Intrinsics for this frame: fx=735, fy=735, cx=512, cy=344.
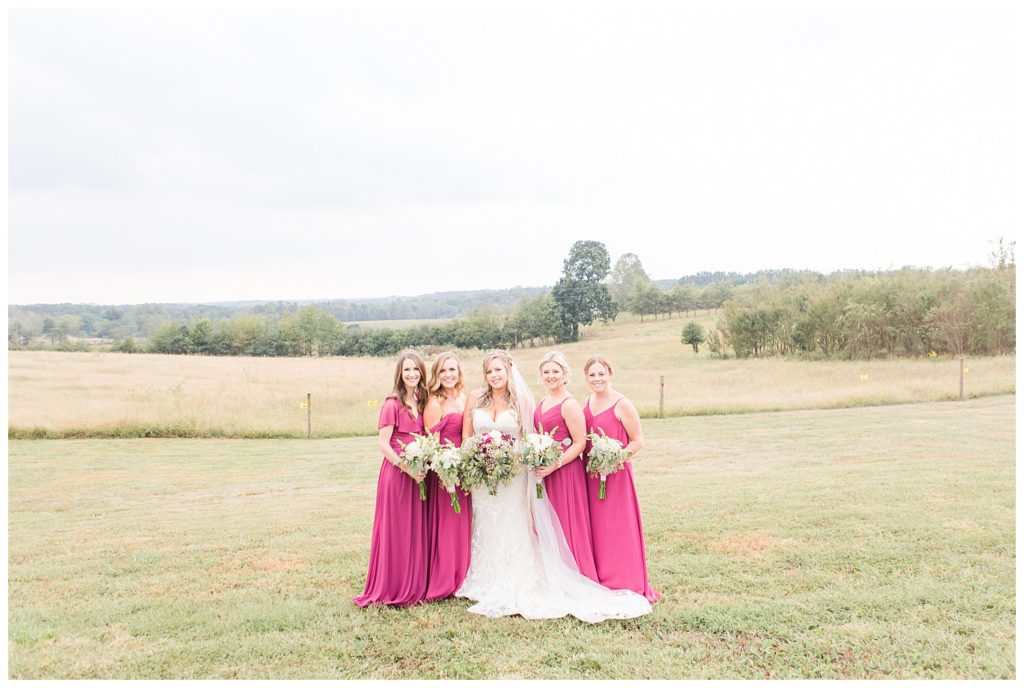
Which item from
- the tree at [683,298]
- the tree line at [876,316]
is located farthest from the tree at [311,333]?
the tree at [683,298]

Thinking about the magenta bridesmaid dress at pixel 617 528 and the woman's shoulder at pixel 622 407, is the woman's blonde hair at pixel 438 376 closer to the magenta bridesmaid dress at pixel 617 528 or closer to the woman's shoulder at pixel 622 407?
the magenta bridesmaid dress at pixel 617 528

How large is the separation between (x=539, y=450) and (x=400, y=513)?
1373 mm

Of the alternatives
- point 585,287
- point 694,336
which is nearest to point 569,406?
point 694,336

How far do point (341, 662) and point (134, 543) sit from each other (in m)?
4.80

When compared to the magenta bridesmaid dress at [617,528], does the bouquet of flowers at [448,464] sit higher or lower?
higher

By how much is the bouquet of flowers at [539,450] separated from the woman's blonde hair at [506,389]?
0.22 meters

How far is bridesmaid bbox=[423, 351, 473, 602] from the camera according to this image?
6.46 meters

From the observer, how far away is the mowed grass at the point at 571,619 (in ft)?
17.3

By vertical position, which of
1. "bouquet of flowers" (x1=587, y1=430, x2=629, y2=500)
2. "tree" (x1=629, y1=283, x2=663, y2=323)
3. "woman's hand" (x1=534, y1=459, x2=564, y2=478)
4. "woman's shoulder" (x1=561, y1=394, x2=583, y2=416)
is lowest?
"woman's hand" (x1=534, y1=459, x2=564, y2=478)

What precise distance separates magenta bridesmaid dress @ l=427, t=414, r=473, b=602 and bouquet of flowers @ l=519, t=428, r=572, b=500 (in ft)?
2.09

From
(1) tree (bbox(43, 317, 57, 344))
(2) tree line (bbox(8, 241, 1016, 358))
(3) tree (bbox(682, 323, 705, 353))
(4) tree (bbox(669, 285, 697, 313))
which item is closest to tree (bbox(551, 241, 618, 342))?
(2) tree line (bbox(8, 241, 1016, 358))

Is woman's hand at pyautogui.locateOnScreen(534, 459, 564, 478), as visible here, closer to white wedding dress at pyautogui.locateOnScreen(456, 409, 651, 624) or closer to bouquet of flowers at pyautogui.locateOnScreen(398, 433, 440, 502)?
white wedding dress at pyautogui.locateOnScreen(456, 409, 651, 624)

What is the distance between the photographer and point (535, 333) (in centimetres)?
4025

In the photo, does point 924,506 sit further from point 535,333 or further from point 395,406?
point 535,333
